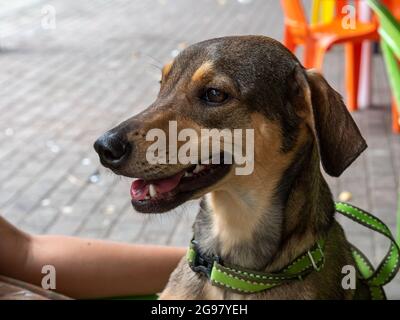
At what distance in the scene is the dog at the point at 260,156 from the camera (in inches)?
84.8

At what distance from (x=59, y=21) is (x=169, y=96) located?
350 inches

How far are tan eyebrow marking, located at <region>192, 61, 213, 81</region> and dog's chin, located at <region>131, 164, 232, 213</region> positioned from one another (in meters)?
0.31

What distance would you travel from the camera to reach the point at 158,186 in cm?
214

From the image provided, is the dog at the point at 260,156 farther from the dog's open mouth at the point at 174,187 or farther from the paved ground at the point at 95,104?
the paved ground at the point at 95,104

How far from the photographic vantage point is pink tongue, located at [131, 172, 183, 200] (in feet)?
6.97

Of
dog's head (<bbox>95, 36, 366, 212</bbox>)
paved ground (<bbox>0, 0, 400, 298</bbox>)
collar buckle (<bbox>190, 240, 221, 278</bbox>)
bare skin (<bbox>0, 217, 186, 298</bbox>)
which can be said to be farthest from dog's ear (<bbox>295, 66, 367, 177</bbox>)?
paved ground (<bbox>0, 0, 400, 298</bbox>)

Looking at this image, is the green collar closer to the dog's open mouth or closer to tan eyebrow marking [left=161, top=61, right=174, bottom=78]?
the dog's open mouth

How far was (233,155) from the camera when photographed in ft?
7.14

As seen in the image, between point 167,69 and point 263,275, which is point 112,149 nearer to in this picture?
point 167,69

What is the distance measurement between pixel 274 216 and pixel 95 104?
5177 mm

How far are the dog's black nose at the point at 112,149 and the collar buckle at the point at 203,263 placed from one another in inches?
21.7

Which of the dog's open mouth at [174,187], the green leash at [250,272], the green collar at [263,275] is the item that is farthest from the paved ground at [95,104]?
the dog's open mouth at [174,187]
